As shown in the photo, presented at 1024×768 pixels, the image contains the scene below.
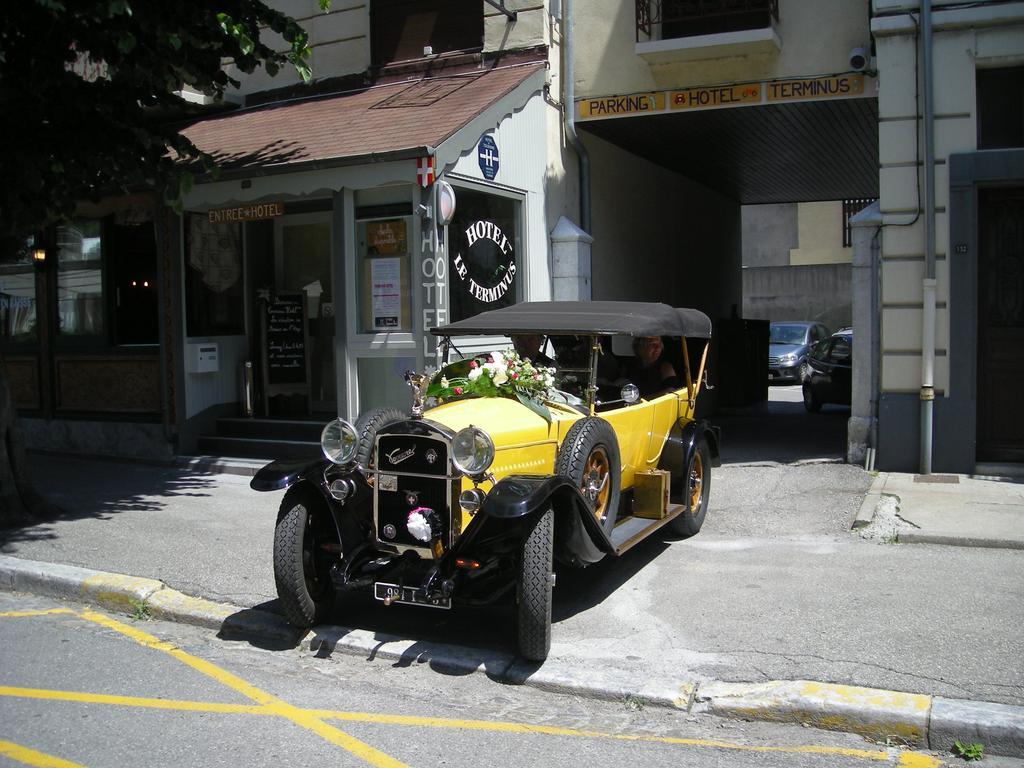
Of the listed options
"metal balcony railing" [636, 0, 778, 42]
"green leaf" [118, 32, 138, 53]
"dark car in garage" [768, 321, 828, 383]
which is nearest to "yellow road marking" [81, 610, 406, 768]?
"green leaf" [118, 32, 138, 53]

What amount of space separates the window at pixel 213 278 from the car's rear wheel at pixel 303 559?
245 inches

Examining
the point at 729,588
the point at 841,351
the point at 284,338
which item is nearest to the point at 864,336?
the point at 729,588

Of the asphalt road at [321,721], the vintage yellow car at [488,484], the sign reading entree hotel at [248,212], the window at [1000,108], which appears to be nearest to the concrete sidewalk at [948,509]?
the vintage yellow car at [488,484]

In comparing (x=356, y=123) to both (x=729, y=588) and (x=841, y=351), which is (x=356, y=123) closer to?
(x=729, y=588)

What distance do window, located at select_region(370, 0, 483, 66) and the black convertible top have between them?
5533mm

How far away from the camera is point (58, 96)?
8031 millimetres

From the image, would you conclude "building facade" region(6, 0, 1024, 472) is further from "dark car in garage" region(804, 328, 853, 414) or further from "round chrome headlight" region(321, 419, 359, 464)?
"dark car in garage" region(804, 328, 853, 414)

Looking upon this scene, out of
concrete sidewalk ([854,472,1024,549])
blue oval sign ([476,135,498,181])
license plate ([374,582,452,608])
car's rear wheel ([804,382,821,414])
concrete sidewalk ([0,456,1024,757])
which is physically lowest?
concrete sidewalk ([0,456,1024,757])

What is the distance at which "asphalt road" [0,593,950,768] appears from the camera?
419 centimetres

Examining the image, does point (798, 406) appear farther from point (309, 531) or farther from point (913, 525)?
point (309, 531)

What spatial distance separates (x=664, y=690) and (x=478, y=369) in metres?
2.50

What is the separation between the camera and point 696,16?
1092cm

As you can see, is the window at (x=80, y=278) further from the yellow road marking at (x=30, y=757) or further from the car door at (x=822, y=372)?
the car door at (x=822, y=372)

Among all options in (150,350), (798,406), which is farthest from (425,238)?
(798,406)
